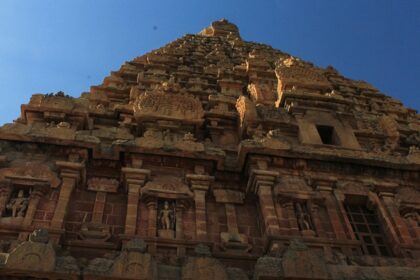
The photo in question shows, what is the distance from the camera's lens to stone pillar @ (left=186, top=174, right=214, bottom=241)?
33.9 ft

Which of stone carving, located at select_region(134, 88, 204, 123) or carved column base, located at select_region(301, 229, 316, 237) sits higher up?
stone carving, located at select_region(134, 88, 204, 123)

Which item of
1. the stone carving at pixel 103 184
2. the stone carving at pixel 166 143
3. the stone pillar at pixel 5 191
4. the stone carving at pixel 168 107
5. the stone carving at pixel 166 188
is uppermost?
the stone carving at pixel 168 107

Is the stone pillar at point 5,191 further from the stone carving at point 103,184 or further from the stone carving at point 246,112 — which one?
the stone carving at point 246,112

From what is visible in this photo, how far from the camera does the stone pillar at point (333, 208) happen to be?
1077 centimetres

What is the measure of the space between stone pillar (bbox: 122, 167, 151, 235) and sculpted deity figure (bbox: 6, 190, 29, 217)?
7.00ft

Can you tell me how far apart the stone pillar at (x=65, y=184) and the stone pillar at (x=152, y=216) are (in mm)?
1736

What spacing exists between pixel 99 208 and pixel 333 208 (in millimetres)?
5427

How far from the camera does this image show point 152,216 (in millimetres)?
10500

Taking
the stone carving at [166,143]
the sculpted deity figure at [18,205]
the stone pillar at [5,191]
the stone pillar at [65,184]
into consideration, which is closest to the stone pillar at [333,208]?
the stone carving at [166,143]

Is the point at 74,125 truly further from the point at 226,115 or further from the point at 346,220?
the point at 346,220

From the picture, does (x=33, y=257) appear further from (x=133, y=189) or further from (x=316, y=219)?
(x=316, y=219)

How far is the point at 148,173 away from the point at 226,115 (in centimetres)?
493

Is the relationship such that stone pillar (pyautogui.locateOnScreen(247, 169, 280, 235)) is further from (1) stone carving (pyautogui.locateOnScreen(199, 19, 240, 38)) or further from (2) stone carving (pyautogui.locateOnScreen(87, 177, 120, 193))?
(1) stone carving (pyautogui.locateOnScreen(199, 19, 240, 38))

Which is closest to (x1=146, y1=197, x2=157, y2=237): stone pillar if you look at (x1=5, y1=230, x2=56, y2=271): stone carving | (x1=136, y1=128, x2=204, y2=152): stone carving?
(x1=136, y1=128, x2=204, y2=152): stone carving
